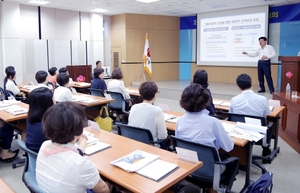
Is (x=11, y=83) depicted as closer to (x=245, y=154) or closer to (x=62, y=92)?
(x=62, y=92)

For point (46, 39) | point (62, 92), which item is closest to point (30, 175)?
point (62, 92)

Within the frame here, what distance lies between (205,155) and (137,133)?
2.51 feet

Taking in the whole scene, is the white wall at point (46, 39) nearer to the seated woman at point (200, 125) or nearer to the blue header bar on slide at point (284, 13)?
the blue header bar on slide at point (284, 13)

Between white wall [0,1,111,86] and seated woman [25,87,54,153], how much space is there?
702 centimetres

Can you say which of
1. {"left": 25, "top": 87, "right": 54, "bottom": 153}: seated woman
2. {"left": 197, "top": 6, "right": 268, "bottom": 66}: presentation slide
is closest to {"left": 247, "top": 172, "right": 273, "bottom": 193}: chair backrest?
{"left": 25, "top": 87, "right": 54, "bottom": 153}: seated woman

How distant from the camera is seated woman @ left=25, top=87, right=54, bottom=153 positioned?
2334 millimetres

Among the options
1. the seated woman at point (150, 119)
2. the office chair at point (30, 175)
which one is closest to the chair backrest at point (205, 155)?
the seated woman at point (150, 119)

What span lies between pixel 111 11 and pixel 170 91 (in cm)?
373

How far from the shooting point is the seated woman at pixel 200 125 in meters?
2.25

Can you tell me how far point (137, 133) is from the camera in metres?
2.69

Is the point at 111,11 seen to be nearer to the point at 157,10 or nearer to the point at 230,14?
the point at 157,10

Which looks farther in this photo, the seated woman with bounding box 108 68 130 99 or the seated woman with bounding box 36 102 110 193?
the seated woman with bounding box 108 68 130 99

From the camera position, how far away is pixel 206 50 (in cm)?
1054

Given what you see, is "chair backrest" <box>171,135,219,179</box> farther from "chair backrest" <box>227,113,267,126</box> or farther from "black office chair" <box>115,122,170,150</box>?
"chair backrest" <box>227,113,267,126</box>
